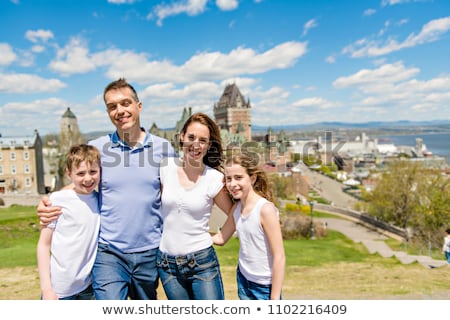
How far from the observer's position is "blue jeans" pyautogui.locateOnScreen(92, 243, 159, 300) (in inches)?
124

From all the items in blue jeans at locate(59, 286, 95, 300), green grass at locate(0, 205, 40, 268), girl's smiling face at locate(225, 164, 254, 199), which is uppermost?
girl's smiling face at locate(225, 164, 254, 199)

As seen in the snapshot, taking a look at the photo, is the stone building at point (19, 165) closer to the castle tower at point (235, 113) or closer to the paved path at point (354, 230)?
the paved path at point (354, 230)

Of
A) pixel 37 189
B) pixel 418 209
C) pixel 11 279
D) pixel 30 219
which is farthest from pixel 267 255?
pixel 37 189

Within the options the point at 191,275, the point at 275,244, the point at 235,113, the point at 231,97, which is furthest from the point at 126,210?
the point at 231,97

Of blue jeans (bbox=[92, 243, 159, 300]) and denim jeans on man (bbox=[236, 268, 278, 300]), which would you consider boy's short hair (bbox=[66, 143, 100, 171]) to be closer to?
blue jeans (bbox=[92, 243, 159, 300])

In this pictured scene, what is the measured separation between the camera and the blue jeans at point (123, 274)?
10.3 feet

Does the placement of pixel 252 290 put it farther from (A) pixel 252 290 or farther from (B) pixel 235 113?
(B) pixel 235 113

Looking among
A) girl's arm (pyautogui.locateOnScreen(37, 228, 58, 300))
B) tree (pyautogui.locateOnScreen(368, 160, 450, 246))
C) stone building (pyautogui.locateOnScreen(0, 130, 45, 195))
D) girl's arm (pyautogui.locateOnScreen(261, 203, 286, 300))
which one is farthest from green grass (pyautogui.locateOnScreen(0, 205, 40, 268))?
tree (pyautogui.locateOnScreen(368, 160, 450, 246))

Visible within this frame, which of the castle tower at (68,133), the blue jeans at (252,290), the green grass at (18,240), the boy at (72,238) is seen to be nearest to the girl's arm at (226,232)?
the blue jeans at (252,290)

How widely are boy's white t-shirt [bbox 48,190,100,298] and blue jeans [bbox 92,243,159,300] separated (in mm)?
117

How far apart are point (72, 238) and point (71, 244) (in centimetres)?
6

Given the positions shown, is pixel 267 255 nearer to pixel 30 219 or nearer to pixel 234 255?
pixel 234 255

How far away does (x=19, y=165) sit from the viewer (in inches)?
1731

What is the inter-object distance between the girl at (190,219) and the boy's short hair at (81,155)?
0.64 meters
